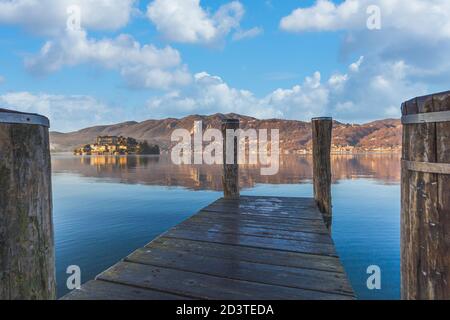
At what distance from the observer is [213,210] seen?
629 cm

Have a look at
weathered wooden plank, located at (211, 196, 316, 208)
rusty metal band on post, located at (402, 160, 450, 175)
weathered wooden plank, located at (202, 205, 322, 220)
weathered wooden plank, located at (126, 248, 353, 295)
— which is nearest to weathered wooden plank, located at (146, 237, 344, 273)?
weathered wooden plank, located at (126, 248, 353, 295)

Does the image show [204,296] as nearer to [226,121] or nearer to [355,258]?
[226,121]

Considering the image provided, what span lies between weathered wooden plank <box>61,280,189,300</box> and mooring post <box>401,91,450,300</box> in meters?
1.83

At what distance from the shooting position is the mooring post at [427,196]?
1.72 m

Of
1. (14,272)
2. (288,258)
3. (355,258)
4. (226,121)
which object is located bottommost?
(355,258)

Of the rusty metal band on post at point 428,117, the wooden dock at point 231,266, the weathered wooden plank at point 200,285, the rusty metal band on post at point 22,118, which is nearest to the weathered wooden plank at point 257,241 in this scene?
the wooden dock at point 231,266

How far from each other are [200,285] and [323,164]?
16.8 ft

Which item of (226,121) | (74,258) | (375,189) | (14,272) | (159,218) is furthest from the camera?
(375,189)

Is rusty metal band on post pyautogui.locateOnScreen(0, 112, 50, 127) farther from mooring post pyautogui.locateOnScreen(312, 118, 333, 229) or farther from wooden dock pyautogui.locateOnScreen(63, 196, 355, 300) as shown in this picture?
mooring post pyautogui.locateOnScreen(312, 118, 333, 229)

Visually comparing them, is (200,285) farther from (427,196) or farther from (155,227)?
(155,227)

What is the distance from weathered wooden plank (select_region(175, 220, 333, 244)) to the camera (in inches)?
174

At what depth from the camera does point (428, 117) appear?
1788 mm
